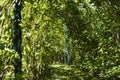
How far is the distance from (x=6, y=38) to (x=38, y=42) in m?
6.81

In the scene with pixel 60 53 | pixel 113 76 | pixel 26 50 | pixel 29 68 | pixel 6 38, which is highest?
pixel 6 38

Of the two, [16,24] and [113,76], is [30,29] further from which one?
[16,24]

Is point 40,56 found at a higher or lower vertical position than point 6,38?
lower

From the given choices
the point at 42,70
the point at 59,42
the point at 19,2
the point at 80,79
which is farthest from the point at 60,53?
the point at 19,2

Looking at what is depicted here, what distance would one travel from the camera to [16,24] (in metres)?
3.13

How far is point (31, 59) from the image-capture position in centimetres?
912

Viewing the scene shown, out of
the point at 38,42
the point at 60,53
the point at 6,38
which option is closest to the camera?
the point at 6,38

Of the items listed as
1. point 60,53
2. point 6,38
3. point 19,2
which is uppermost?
point 19,2

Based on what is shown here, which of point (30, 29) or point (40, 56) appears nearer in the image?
point (30, 29)

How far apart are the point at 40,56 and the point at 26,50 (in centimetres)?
124

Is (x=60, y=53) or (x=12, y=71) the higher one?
(x=12, y=71)

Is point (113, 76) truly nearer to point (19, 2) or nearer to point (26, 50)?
point (26, 50)

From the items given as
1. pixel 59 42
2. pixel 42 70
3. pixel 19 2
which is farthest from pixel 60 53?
pixel 19 2

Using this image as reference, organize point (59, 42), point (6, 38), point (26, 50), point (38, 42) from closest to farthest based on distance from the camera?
point (6, 38) < point (26, 50) < point (38, 42) < point (59, 42)
